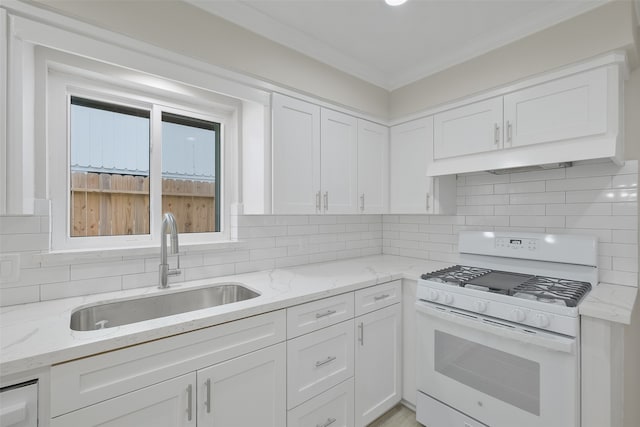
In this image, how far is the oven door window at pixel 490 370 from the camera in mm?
1451

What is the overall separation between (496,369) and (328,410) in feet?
3.09

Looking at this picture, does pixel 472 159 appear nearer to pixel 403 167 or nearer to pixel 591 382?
pixel 403 167

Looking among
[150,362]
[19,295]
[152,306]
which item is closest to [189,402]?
[150,362]

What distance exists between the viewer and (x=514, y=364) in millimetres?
1504

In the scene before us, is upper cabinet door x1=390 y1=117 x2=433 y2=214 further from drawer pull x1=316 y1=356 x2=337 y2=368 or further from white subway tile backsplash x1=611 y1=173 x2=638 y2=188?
drawer pull x1=316 y1=356 x2=337 y2=368

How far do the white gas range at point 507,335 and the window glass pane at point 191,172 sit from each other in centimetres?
155

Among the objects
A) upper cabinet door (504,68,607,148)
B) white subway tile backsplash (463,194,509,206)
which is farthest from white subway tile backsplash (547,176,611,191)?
upper cabinet door (504,68,607,148)

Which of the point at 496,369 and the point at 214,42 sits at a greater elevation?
the point at 214,42

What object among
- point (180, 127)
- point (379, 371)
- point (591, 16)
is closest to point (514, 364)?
point (379, 371)

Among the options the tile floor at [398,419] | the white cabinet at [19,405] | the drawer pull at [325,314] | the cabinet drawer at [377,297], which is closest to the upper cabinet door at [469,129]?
the cabinet drawer at [377,297]

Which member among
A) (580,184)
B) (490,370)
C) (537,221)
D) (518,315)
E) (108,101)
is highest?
(108,101)

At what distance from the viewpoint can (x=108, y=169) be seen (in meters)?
1.67

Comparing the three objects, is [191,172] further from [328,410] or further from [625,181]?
[625,181]

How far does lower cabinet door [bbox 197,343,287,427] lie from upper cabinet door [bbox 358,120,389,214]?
1.37 metres
